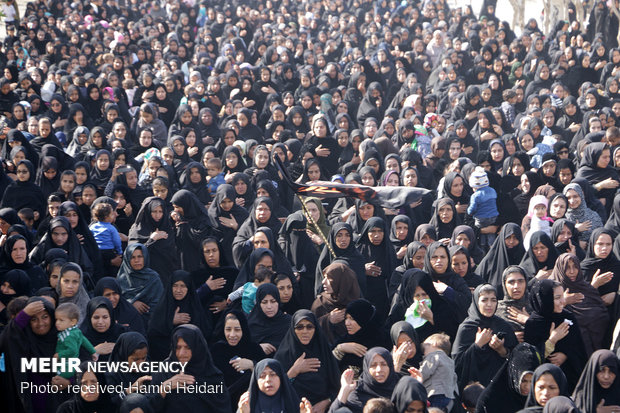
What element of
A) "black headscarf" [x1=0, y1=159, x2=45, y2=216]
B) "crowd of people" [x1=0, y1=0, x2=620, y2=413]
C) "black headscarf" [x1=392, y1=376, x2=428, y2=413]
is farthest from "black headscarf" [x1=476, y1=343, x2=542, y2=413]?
"black headscarf" [x1=0, y1=159, x2=45, y2=216]

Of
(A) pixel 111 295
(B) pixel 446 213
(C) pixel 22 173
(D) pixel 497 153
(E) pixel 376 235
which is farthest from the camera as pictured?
(D) pixel 497 153

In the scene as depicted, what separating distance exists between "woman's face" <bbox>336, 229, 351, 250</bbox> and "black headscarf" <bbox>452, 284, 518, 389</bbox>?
4.56 feet

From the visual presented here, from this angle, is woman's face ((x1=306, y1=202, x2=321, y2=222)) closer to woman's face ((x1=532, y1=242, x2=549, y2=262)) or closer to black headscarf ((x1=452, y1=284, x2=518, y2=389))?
woman's face ((x1=532, y1=242, x2=549, y2=262))

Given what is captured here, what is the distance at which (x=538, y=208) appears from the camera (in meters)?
7.94

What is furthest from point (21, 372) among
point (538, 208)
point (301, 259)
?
point (538, 208)

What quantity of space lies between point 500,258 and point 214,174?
132 inches

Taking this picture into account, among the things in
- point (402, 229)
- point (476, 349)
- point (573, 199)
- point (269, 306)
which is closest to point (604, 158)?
point (573, 199)

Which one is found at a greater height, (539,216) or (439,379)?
(539,216)

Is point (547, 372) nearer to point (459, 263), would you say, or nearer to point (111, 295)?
point (459, 263)

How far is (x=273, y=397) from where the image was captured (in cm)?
530

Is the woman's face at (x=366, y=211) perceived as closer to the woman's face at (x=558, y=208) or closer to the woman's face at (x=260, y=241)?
the woman's face at (x=260, y=241)

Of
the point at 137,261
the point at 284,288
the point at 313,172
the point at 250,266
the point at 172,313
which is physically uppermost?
the point at 313,172

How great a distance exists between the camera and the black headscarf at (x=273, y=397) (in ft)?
17.3

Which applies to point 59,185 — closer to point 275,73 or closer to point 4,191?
point 4,191
